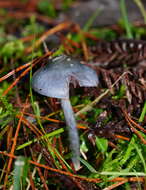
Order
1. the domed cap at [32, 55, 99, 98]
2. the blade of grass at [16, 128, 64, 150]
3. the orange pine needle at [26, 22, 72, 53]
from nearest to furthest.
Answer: the domed cap at [32, 55, 99, 98], the blade of grass at [16, 128, 64, 150], the orange pine needle at [26, 22, 72, 53]

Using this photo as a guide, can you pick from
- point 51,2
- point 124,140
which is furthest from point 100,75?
point 51,2

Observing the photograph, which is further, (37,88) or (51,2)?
(51,2)

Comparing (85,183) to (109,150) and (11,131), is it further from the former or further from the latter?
(11,131)

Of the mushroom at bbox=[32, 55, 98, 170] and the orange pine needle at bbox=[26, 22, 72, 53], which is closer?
the mushroom at bbox=[32, 55, 98, 170]

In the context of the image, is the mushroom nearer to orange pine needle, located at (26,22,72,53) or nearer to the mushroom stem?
the mushroom stem

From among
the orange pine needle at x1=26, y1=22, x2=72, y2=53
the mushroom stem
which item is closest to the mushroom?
the mushroom stem

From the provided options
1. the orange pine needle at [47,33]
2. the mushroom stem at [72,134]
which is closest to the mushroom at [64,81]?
the mushroom stem at [72,134]

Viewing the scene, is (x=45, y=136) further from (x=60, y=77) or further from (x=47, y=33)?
(x=47, y=33)

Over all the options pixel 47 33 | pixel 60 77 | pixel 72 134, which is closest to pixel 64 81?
pixel 60 77
